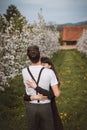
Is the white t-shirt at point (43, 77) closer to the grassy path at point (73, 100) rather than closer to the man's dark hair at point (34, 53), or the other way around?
the man's dark hair at point (34, 53)

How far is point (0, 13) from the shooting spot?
8781 mm

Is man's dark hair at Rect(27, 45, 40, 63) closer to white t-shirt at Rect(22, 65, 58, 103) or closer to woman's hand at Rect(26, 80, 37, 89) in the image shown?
white t-shirt at Rect(22, 65, 58, 103)

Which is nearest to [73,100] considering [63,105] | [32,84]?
[63,105]

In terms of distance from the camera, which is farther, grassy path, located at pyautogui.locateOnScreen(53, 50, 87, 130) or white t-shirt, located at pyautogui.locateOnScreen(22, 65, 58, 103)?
grassy path, located at pyautogui.locateOnScreen(53, 50, 87, 130)

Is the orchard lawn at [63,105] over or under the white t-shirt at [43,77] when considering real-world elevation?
under

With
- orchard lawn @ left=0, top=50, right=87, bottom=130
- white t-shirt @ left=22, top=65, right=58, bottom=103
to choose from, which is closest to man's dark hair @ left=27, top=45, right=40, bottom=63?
white t-shirt @ left=22, top=65, right=58, bottom=103

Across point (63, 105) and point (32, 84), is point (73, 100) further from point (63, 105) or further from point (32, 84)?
point (32, 84)

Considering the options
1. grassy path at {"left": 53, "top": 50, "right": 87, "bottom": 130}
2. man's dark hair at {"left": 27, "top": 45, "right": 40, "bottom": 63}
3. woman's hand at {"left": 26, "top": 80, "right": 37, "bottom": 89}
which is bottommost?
grassy path at {"left": 53, "top": 50, "right": 87, "bottom": 130}

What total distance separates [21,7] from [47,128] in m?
5.13

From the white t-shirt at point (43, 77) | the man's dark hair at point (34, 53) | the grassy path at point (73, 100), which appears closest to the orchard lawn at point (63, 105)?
the grassy path at point (73, 100)

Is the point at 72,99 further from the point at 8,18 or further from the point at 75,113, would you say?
the point at 8,18

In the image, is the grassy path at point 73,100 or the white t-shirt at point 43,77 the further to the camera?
the grassy path at point 73,100

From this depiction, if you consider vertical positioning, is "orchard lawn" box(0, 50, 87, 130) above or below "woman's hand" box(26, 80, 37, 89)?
below

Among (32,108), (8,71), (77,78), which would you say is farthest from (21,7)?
(32,108)
